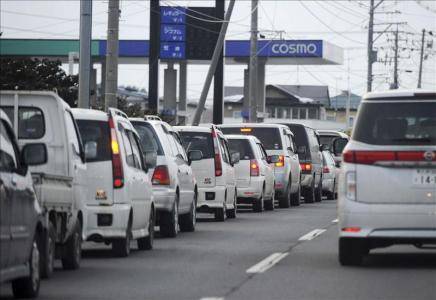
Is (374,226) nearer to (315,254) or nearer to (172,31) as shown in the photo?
(315,254)

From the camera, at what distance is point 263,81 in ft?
251

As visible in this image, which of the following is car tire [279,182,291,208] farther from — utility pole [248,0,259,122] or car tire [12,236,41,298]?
car tire [12,236,41,298]

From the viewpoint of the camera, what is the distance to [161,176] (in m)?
21.1

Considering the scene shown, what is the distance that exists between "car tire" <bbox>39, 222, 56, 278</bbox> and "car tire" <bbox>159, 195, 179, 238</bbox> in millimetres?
7029

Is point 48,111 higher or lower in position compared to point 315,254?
higher

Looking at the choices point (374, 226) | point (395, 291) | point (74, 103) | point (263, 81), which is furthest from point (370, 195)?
point (263, 81)

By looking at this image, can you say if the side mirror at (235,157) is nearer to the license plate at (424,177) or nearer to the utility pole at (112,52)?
the utility pole at (112,52)

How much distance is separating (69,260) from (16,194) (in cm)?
372

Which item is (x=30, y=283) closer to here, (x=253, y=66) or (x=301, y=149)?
(x=301, y=149)

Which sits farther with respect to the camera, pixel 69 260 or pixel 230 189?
pixel 230 189

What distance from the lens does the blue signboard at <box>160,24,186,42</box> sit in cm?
6412

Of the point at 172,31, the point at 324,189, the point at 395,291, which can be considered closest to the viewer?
the point at 395,291

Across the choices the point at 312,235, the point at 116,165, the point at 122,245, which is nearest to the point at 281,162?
the point at 312,235

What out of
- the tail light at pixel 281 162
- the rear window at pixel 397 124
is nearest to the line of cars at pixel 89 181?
the rear window at pixel 397 124
